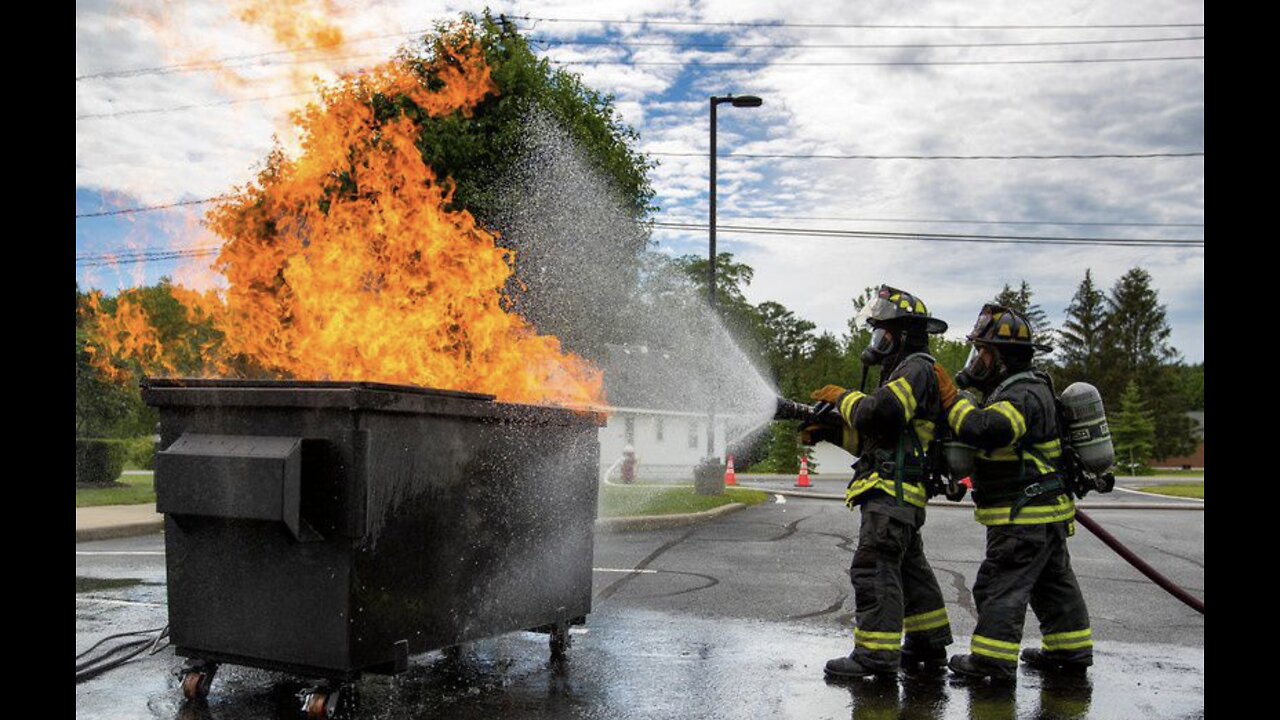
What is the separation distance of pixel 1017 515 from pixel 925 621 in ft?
2.53

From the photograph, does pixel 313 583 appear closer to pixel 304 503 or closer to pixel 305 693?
pixel 304 503

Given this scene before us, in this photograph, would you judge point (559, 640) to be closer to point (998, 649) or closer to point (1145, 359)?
point (998, 649)

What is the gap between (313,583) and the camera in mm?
3918

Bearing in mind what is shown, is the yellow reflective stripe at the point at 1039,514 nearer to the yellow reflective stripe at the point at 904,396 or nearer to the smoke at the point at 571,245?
the yellow reflective stripe at the point at 904,396

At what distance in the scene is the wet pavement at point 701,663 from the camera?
4285mm

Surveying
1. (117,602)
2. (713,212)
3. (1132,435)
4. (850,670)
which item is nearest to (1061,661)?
(850,670)

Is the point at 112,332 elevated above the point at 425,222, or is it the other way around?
the point at 425,222

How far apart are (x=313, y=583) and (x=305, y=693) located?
2.53ft

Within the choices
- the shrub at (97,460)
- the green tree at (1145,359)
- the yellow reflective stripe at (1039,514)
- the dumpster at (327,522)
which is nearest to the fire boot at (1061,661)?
the yellow reflective stripe at (1039,514)

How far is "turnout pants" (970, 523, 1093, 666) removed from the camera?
4.78 metres

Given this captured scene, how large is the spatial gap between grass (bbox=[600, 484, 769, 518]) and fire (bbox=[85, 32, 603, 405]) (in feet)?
22.0

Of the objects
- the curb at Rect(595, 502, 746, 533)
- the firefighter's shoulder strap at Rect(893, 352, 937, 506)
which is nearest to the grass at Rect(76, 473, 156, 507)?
the curb at Rect(595, 502, 746, 533)

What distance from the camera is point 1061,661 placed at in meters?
5.04
